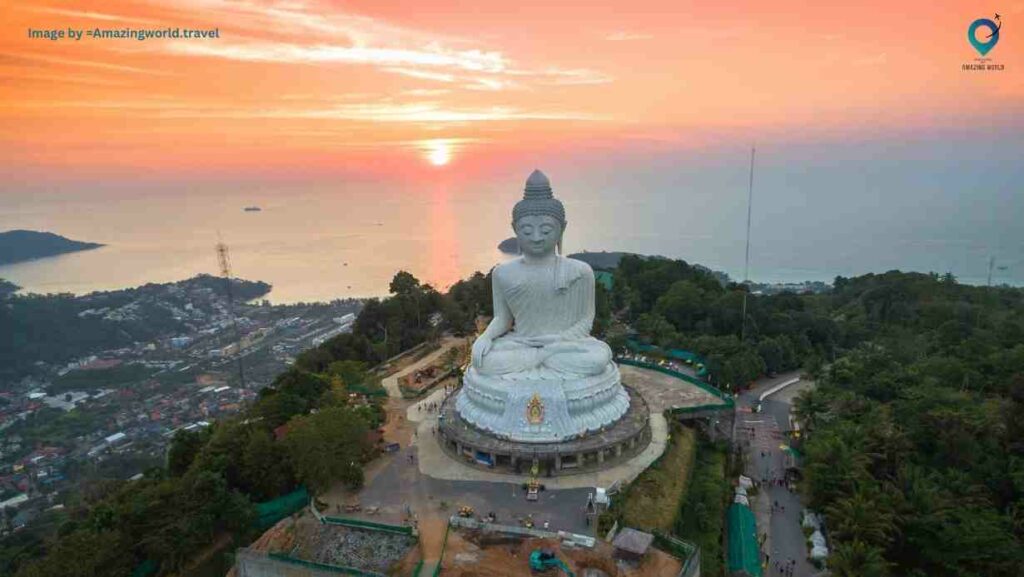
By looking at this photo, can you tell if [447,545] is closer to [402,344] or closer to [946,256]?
[402,344]

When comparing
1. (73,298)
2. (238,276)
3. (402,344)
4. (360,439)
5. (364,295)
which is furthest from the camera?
(238,276)

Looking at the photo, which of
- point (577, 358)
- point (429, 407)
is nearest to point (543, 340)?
point (577, 358)

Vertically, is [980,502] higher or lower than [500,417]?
lower

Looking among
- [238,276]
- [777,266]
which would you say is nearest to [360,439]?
[238,276]

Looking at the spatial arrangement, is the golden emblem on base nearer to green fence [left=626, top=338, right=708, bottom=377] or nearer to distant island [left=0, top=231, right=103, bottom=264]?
green fence [left=626, top=338, right=708, bottom=377]

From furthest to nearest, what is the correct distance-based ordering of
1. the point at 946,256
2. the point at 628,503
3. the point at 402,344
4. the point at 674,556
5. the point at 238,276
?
the point at 946,256, the point at 238,276, the point at 402,344, the point at 628,503, the point at 674,556

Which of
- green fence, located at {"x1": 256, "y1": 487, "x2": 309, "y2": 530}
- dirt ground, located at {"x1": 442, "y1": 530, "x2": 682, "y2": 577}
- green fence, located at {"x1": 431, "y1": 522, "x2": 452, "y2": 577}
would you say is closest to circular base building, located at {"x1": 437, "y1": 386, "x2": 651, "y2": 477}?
green fence, located at {"x1": 431, "y1": 522, "x2": 452, "y2": 577}

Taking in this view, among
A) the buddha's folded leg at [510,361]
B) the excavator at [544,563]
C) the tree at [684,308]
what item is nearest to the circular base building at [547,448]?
the buddha's folded leg at [510,361]

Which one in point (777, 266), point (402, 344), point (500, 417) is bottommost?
point (777, 266)
